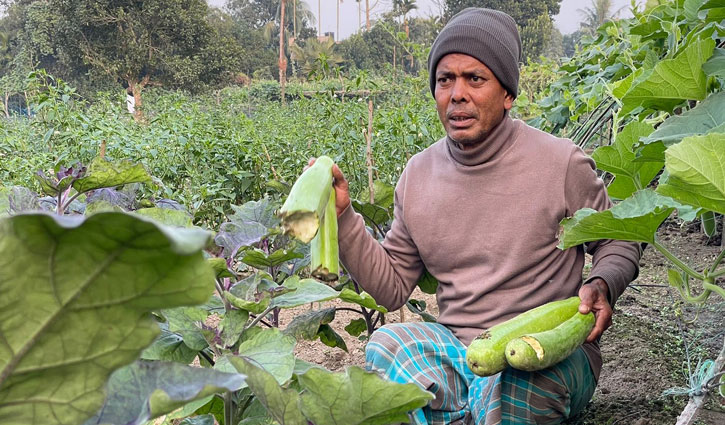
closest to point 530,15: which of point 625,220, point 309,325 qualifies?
point 309,325

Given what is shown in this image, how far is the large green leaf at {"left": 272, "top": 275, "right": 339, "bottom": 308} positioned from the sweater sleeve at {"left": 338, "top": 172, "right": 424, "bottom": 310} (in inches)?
22.4

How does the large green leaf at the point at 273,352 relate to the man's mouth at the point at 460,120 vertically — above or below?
below

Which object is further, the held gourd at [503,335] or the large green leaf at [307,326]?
the large green leaf at [307,326]

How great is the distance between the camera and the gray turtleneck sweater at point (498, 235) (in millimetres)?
2043

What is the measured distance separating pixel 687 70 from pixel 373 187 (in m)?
1.15

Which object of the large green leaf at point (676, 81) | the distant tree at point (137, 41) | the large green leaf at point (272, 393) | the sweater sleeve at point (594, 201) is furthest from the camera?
the distant tree at point (137, 41)

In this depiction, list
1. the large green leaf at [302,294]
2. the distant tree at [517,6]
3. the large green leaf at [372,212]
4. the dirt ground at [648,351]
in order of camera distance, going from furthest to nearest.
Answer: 1. the distant tree at [517,6]
2. the large green leaf at [372,212]
3. the dirt ground at [648,351]
4. the large green leaf at [302,294]

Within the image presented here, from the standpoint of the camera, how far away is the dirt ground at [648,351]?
2.21 meters

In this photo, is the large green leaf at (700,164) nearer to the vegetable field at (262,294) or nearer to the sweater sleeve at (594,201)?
the vegetable field at (262,294)

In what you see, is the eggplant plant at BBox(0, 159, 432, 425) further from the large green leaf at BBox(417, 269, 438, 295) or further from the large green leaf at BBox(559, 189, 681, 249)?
the large green leaf at BBox(417, 269, 438, 295)

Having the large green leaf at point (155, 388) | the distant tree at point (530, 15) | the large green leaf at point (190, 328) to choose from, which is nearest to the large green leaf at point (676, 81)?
the large green leaf at point (190, 328)

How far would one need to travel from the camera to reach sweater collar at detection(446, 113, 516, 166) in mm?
2082

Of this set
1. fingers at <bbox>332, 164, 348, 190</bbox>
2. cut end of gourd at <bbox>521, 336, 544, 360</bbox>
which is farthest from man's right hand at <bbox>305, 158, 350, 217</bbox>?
cut end of gourd at <bbox>521, 336, 544, 360</bbox>

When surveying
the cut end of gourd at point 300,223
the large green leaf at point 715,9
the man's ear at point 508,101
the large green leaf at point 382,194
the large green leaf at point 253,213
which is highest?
the large green leaf at point 715,9
